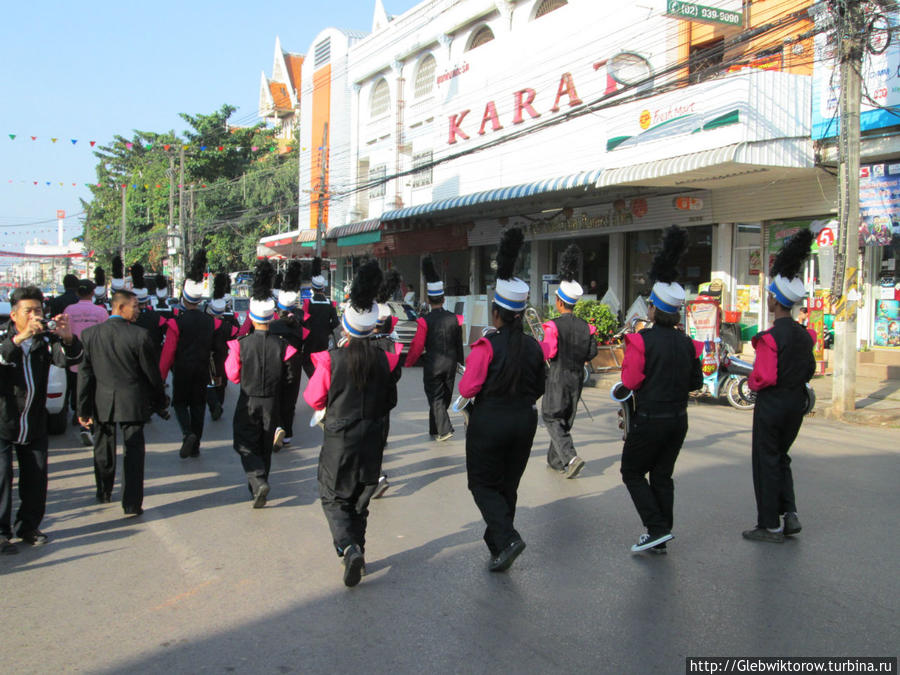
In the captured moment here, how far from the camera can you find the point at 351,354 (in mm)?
4699

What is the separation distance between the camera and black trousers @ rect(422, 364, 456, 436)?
8.84 m

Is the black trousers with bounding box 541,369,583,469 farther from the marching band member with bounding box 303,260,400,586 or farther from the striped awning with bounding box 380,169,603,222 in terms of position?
the striped awning with bounding box 380,169,603,222

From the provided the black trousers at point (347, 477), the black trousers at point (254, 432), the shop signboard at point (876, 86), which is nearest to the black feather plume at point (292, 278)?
the black trousers at point (254, 432)

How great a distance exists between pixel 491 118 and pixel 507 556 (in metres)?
20.8

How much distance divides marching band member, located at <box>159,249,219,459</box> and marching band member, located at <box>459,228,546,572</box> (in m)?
4.42

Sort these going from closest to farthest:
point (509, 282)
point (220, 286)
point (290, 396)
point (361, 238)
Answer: point (509, 282), point (290, 396), point (220, 286), point (361, 238)

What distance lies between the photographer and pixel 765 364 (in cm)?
540

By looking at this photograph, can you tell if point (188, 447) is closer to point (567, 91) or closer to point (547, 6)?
point (567, 91)

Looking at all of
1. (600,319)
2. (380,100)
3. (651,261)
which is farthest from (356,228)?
(600,319)

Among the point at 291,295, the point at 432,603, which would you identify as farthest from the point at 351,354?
the point at 291,295

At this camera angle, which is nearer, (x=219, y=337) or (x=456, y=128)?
(x=219, y=337)

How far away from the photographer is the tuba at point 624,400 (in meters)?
5.24

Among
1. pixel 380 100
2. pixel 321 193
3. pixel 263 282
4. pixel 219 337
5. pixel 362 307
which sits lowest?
pixel 219 337

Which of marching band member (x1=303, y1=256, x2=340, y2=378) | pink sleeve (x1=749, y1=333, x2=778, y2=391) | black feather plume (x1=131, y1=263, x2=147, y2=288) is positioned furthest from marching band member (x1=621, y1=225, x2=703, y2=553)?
black feather plume (x1=131, y1=263, x2=147, y2=288)
